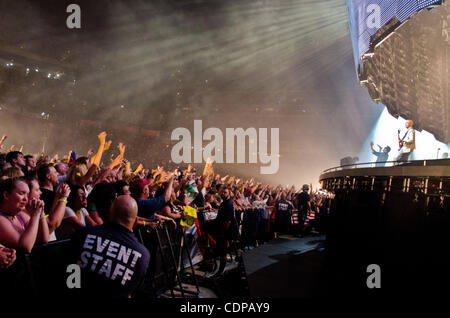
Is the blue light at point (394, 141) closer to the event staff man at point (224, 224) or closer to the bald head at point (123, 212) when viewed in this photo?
the event staff man at point (224, 224)

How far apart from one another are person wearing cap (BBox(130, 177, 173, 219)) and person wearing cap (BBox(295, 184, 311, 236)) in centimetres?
877

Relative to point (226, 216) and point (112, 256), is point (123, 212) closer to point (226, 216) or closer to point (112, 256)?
point (112, 256)

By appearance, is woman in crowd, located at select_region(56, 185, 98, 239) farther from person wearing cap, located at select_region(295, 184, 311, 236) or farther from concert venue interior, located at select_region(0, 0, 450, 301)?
person wearing cap, located at select_region(295, 184, 311, 236)

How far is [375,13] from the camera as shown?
416 inches

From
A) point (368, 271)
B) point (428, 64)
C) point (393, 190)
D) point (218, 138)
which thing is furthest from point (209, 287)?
point (218, 138)

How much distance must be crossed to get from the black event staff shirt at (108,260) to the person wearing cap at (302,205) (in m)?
10.6

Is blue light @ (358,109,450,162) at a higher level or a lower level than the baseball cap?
higher

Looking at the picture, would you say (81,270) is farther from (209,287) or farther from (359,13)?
(359,13)

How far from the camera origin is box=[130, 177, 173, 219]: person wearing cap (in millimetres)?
4566

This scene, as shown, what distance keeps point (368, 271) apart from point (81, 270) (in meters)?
5.19

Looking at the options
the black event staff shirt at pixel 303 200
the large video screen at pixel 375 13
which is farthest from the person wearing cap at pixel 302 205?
the large video screen at pixel 375 13

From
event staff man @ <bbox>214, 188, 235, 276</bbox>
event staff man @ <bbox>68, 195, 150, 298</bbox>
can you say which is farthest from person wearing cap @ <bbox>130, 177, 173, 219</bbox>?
event staff man @ <bbox>214, 188, 235, 276</bbox>

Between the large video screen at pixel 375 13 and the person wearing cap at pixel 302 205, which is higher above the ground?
the large video screen at pixel 375 13

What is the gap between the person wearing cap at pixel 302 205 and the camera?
40.1 feet
